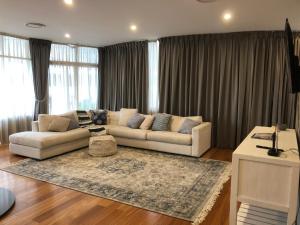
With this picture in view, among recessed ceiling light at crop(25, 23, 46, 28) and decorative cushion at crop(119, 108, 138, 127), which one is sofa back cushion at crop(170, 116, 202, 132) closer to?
decorative cushion at crop(119, 108, 138, 127)

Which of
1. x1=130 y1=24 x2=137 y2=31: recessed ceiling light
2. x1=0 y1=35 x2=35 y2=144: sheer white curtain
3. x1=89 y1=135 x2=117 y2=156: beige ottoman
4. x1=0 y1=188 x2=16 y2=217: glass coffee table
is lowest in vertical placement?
x1=0 y1=188 x2=16 y2=217: glass coffee table

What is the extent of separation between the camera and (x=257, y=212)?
2.45 m

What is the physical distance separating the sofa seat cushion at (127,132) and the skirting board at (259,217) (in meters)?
2.91

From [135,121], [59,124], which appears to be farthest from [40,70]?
[135,121]

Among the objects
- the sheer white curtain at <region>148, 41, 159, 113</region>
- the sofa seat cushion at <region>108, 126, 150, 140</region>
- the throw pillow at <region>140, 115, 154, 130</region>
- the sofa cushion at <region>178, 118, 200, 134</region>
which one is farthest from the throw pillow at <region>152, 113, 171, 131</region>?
the sheer white curtain at <region>148, 41, 159, 113</region>

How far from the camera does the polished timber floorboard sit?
255 centimetres

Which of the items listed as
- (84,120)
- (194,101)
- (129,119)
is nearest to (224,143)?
(194,101)

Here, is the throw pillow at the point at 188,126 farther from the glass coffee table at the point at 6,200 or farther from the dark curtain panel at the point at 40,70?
the dark curtain panel at the point at 40,70

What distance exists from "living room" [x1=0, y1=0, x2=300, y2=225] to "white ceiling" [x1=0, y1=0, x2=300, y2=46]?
0.03 meters

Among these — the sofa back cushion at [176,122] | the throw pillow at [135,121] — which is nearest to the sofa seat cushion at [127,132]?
the throw pillow at [135,121]

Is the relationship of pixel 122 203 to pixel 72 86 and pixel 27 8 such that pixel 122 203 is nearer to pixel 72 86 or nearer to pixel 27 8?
pixel 27 8

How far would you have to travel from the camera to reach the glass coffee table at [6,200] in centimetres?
272

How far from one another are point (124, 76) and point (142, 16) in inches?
113

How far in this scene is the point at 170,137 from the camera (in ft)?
15.9
